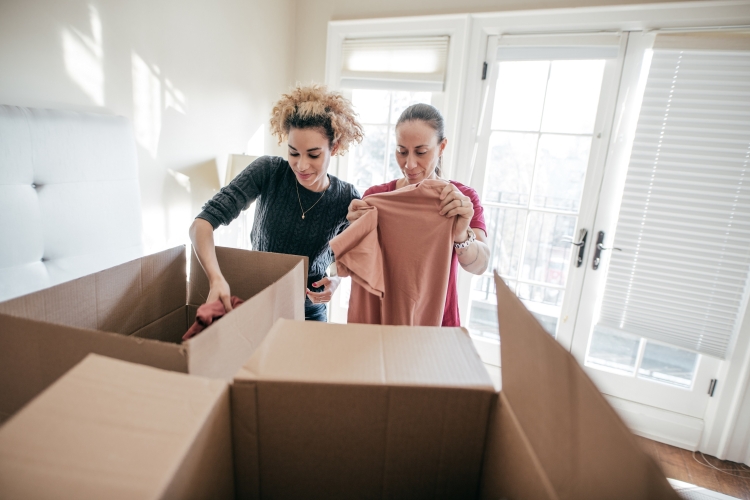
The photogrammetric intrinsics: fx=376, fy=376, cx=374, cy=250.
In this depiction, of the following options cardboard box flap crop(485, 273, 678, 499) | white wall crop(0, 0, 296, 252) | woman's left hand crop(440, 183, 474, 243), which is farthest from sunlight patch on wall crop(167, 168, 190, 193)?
cardboard box flap crop(485, 273, 678, 499)

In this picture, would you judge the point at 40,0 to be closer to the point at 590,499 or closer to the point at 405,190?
the point at 405,190

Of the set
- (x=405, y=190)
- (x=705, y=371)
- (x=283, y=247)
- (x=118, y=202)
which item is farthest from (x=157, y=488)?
(x=705, y=371)

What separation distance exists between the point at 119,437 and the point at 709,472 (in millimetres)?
2730

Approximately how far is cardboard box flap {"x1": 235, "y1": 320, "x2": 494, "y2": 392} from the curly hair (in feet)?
2.63

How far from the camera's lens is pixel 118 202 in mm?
1402

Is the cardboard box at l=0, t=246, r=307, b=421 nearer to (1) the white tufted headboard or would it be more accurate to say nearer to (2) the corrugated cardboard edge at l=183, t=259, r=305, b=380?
(2) the corrugated cardboard edge at l=183, t=259, r=305, b=380

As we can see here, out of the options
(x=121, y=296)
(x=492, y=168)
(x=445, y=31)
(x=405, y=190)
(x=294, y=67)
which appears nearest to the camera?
(x=121, y=296)

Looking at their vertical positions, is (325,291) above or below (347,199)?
below

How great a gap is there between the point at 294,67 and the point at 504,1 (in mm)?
1418

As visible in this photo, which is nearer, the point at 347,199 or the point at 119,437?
the point at 119,437

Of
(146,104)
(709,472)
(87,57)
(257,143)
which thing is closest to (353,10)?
(257,143)

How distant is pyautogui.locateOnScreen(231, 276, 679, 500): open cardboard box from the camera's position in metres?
0.43

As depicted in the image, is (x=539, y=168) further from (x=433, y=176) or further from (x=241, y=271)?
(x=241, y=271)

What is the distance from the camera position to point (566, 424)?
367mm
